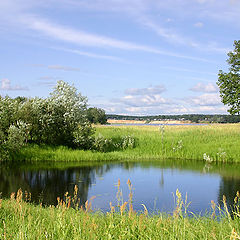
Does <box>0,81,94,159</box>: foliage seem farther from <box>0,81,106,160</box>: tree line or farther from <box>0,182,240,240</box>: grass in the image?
<box>0,182,240,240</box>: grass

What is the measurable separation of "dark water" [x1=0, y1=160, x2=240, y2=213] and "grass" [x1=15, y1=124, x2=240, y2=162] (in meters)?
2.35

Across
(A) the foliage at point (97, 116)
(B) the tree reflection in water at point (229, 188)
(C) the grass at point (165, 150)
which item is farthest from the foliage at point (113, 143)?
(A) the foliage at point (97, 116)

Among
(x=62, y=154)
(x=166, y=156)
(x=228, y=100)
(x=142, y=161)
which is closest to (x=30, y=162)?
(x=62, y=154)

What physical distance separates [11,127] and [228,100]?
969 inches

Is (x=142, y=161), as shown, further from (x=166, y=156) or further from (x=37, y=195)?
(x=37, y=195)

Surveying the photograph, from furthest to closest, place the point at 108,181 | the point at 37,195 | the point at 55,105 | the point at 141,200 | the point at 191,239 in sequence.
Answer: the point at 55,105
the point at 108,181
the point at 37,195
the point at 141,200
the point at 191,239

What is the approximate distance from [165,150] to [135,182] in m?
12.8

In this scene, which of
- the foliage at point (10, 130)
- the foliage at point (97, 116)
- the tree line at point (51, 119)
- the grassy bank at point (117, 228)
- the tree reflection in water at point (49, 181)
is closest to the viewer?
the grassy bank at point (117, 228)

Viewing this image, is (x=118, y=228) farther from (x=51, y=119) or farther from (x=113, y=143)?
(x=113, y=143)

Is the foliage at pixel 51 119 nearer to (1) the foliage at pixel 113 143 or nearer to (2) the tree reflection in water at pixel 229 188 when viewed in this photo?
(1) the foliage at pixel 113 143

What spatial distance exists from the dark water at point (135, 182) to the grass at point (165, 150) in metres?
2.35

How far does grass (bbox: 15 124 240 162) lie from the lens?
28603 millimetres

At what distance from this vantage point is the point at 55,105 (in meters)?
30.7

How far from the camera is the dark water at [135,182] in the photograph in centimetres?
1538
